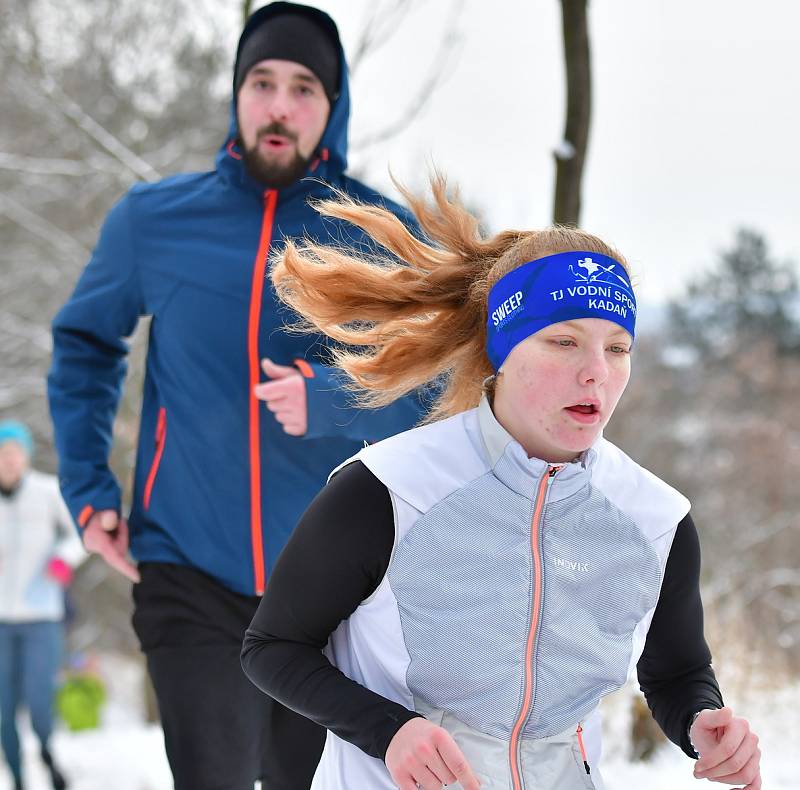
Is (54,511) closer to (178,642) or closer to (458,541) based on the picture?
(178,642)

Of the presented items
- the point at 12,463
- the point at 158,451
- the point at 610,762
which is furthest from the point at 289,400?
the point at 12,463

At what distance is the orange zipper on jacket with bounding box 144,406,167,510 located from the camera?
288 cm

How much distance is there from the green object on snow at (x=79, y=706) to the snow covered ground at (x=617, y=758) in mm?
9112

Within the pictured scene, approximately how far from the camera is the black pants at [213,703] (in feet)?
8.92

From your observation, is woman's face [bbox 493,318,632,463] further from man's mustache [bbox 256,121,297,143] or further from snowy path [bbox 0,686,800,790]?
snowy path [bbox 0,686,800,790]

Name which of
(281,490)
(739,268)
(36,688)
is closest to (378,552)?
(281,490)

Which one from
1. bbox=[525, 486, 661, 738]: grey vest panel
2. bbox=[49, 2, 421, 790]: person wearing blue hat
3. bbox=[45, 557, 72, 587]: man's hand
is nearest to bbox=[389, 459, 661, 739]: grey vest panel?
bbox=[525, 486, 661, 738]: grey vest panel

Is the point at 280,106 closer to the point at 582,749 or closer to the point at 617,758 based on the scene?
the point at 582,749

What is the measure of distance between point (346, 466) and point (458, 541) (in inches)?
8.9

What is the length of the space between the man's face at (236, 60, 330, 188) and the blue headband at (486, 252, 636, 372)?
3.69 ft

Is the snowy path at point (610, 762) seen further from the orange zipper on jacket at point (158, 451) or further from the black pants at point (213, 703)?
the orange zipper on jacket at point (158, 451)

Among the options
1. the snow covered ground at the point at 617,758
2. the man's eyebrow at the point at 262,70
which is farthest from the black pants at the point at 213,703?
the snow covered ground at the point at 617,758

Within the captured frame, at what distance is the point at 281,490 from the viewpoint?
283 centimetres

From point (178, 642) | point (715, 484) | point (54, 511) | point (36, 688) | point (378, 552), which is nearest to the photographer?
point (378, 552)
